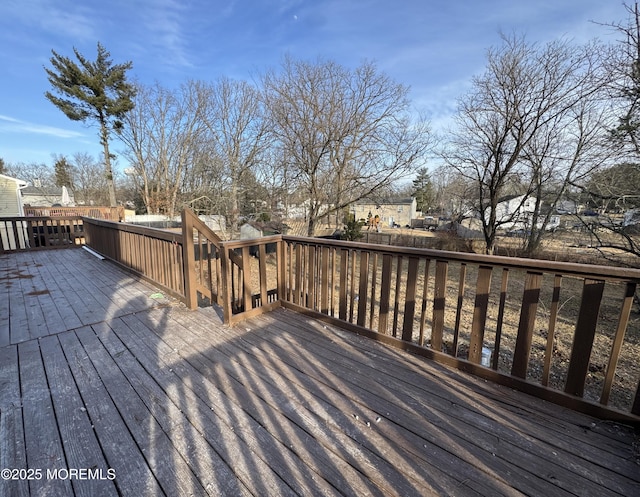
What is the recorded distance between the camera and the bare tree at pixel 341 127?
880cm

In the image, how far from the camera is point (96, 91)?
1445cm

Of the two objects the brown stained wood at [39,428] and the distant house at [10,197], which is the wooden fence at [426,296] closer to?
the brown stained wood at [39,428]

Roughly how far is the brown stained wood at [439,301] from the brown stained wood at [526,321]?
1.54ft

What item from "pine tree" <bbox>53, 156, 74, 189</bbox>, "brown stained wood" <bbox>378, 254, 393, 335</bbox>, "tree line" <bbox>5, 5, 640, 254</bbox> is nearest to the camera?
"brown stained wood" <bbox>378, 254, 393, 335</bbox>

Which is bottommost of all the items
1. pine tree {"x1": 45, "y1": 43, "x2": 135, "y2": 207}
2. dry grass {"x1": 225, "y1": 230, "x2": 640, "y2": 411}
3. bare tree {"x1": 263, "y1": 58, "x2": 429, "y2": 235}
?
dry grass {"x1": 225, "y1": 230, "x2": 640, "y2": 411}

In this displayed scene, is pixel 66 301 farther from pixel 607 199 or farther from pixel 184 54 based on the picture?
pixel 607 199

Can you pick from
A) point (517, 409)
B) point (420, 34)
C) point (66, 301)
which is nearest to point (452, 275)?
point (420, 34)

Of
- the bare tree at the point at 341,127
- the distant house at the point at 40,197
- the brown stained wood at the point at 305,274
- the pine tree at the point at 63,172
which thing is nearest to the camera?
the brown stained wood at the point at 305,274

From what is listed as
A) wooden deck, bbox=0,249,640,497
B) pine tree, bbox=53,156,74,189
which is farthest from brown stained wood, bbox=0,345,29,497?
pine tree, bbox=53,156,74,189

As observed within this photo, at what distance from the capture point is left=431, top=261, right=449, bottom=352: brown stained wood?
2.06 meters

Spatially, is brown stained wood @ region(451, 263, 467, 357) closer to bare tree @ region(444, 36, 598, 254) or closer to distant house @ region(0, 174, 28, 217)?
bare tree @ region(444, 36, 598, 254)

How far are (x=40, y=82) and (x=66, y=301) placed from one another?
16.8 meters

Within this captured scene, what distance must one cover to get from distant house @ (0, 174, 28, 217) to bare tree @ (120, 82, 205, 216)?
678cm

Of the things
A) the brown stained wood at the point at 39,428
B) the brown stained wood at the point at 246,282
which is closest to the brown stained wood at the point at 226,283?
the brown stained wood at the point at 246,282
